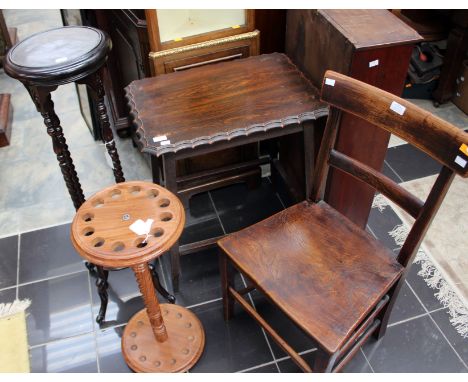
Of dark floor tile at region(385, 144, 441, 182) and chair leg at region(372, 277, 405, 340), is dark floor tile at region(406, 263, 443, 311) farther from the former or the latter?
dark floor tile at region(385, 144, 441, 182)

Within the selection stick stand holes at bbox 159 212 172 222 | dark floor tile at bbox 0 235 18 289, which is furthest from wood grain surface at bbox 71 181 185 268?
dark floor tile at bbox 0 235 18 289

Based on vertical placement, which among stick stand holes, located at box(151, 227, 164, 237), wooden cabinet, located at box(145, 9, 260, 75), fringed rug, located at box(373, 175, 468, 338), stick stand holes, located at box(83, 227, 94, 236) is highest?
wooden cabinet, located at box(145, 9, 260, 75)

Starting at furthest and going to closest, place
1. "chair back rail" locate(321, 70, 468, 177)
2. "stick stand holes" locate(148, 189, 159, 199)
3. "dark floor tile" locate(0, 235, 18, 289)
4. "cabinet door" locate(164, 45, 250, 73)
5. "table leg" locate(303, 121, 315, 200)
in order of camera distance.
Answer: "dark floor tile" locate(0, 235, 18, 289) → "cabinet door" locate(164, 45, 250, 73) → "table leg" locate(303, 121, 315, 200) → "stick stand holes" locate(148, 189, 159, 199) → "chair back rail" locate(321, 70, 468, 177)

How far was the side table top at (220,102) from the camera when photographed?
1596 mm

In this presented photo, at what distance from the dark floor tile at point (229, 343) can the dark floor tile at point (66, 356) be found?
1.36 feet

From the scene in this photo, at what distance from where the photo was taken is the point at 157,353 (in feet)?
5.75

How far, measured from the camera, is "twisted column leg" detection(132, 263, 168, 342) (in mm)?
1459

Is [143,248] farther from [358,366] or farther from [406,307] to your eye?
[406,307]

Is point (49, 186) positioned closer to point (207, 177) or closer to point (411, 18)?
point (207, 177)

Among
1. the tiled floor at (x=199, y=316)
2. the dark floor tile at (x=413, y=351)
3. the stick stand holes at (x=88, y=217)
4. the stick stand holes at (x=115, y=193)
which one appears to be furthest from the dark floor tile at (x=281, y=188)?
the stick stand holes at (x=88, y=217)

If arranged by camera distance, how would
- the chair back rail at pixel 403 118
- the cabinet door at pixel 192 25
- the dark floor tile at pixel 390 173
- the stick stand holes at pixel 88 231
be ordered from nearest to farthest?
the chair back rail at pixel 403 118, the stick stand holes at pixel 88 231, the cabinet door at pixel 192 25, the dark floor tile at pixel 390 173

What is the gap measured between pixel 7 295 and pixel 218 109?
1.24 metres

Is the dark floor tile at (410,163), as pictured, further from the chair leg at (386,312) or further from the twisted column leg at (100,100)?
the twisted column leg at (100,100)

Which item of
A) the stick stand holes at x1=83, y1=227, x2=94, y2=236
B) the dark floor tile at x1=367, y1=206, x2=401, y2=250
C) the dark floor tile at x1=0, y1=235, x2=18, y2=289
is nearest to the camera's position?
the stick stand holes at x1=83, y1=227, x2=94, y2=236
